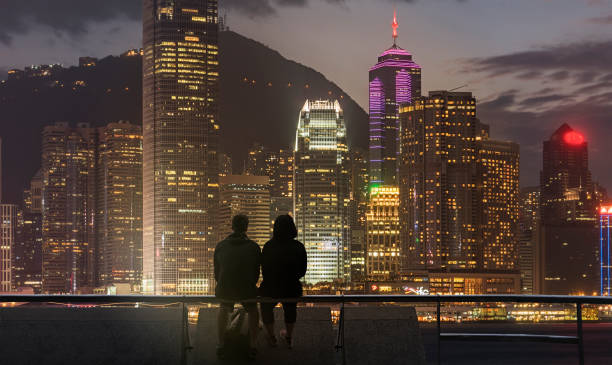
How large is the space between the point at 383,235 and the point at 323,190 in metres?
15.5

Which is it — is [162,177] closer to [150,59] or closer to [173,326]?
[150,59]

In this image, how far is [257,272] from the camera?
1024 centimetres

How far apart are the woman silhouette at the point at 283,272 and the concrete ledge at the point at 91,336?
1.01 meters

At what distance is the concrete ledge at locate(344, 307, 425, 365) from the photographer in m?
10.3

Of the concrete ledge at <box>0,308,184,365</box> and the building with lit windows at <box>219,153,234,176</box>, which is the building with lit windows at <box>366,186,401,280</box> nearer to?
the building with lit windows at <box>219,153,234,176</box>

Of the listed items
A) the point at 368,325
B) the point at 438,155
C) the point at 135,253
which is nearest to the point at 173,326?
the point at 368,325

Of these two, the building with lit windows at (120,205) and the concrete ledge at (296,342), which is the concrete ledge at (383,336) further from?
the building with lit windows at (120,205)

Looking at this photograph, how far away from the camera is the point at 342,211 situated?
186500 millimetres

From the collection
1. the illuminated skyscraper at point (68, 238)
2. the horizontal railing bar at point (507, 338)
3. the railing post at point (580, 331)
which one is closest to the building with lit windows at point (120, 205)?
the illuminated skyscraper at point (68, 238)

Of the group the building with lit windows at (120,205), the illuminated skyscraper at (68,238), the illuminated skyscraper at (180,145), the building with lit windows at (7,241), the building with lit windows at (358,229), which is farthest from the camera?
the building with lit windows at (7,241)

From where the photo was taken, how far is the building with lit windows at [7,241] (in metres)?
183

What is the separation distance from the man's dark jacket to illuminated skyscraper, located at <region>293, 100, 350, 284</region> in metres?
163

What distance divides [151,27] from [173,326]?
181 meters

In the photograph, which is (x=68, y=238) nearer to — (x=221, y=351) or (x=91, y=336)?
(x=91, y=336)
